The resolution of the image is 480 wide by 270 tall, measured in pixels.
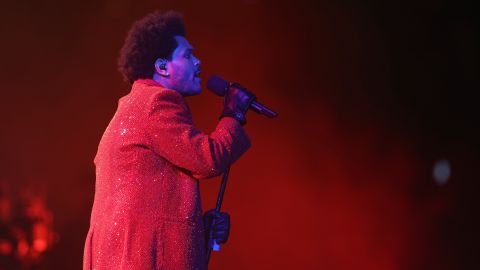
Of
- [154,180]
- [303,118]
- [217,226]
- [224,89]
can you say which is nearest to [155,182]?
[154,180]

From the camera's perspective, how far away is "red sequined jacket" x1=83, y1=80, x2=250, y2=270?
63.6 inches

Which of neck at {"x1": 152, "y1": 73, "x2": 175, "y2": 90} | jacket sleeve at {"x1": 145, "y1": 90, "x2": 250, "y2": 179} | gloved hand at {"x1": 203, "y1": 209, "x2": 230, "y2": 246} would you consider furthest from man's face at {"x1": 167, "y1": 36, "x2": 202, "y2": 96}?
gloved hand at {"x1": 203, "y1": 209, "x2": 230, "y2": 246}

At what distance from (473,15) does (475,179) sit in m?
1.02

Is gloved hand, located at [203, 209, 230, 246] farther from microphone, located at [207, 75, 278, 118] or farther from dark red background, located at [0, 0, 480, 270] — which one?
dark red background, located at [0, 0, 480, 270]

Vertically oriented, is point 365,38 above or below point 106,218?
above

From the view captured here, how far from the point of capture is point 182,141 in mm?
1617

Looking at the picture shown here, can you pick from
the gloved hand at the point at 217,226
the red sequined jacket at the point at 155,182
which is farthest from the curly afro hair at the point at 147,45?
the gloved hand at the point at 217,226

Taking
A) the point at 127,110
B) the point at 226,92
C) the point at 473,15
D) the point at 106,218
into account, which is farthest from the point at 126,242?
the point at 473,15

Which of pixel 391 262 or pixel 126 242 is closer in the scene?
pixel 126 242

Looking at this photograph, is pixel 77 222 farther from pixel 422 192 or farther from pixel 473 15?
pixel 473 15

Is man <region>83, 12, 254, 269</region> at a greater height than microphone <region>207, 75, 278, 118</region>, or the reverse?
microphone <region>207, 75, 278, 118</region>

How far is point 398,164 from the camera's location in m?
3.81

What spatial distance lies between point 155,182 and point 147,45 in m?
0.44

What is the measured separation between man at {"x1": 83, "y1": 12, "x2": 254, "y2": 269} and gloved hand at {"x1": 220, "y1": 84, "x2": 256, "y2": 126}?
0.06ft
